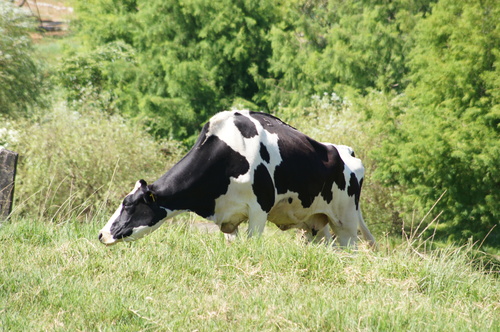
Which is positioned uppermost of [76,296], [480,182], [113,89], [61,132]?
[76,296]

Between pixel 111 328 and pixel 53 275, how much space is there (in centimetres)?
107

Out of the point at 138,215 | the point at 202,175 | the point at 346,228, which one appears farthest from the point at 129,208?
the point at 346,228

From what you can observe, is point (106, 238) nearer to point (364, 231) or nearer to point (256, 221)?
point (256, 221)

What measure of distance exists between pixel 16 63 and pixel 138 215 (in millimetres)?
15499

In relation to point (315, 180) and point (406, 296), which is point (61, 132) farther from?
point (406, 296)

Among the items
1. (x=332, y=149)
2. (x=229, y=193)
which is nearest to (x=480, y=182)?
(x=332, y=149)

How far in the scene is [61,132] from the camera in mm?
15859

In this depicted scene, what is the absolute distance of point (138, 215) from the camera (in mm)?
6590

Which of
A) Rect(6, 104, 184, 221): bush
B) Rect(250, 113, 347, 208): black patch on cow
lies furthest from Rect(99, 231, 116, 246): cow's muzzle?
Rect(6, 104, 184, 221): bush

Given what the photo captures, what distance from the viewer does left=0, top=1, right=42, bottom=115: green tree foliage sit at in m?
20.3

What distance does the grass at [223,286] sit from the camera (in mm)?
4336

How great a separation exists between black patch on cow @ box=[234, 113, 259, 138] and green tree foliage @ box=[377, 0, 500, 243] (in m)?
7.93

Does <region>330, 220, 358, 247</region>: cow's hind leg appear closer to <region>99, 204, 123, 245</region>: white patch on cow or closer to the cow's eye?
the cow's eye

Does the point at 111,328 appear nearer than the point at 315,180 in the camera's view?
Yes
